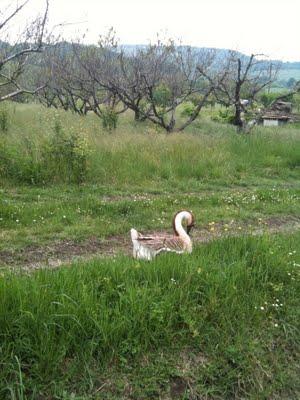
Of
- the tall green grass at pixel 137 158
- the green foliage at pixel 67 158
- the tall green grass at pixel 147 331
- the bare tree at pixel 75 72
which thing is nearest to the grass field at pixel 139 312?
the tall green grass at pixel 147 331

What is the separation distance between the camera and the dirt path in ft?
16.8

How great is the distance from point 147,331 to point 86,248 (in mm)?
2666

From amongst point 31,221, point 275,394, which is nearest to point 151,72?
point 31,221

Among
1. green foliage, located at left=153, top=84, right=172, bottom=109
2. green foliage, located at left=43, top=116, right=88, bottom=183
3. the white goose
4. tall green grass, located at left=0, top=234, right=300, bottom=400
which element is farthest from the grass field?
green foliage, located at left=153, top=84, right=172, bottom=109

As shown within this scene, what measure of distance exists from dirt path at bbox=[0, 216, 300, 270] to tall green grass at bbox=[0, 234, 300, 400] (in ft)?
4.19

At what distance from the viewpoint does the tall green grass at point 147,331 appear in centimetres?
283

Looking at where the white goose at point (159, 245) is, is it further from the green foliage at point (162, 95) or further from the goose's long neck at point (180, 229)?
the green foliage at point (162, 95)

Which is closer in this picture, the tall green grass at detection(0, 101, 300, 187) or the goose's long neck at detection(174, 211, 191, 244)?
the goose's long neck at detection(174, 211, 191, 244)

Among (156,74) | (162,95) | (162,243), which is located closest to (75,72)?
(162,95)

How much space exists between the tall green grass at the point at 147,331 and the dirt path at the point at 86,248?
128 cm

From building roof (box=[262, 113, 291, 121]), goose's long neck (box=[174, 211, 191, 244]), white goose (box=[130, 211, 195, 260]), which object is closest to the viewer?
white goose (box=[130, 211, 195, 260])

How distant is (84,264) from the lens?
3.97 meters

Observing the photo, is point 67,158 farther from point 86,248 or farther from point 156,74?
point 156,74

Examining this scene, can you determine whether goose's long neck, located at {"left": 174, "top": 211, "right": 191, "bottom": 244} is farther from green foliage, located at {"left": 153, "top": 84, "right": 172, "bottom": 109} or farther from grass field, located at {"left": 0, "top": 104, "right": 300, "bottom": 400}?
green foliage, located at {"left": 153, "top": 84, "right": 172, "bottom": 109}
